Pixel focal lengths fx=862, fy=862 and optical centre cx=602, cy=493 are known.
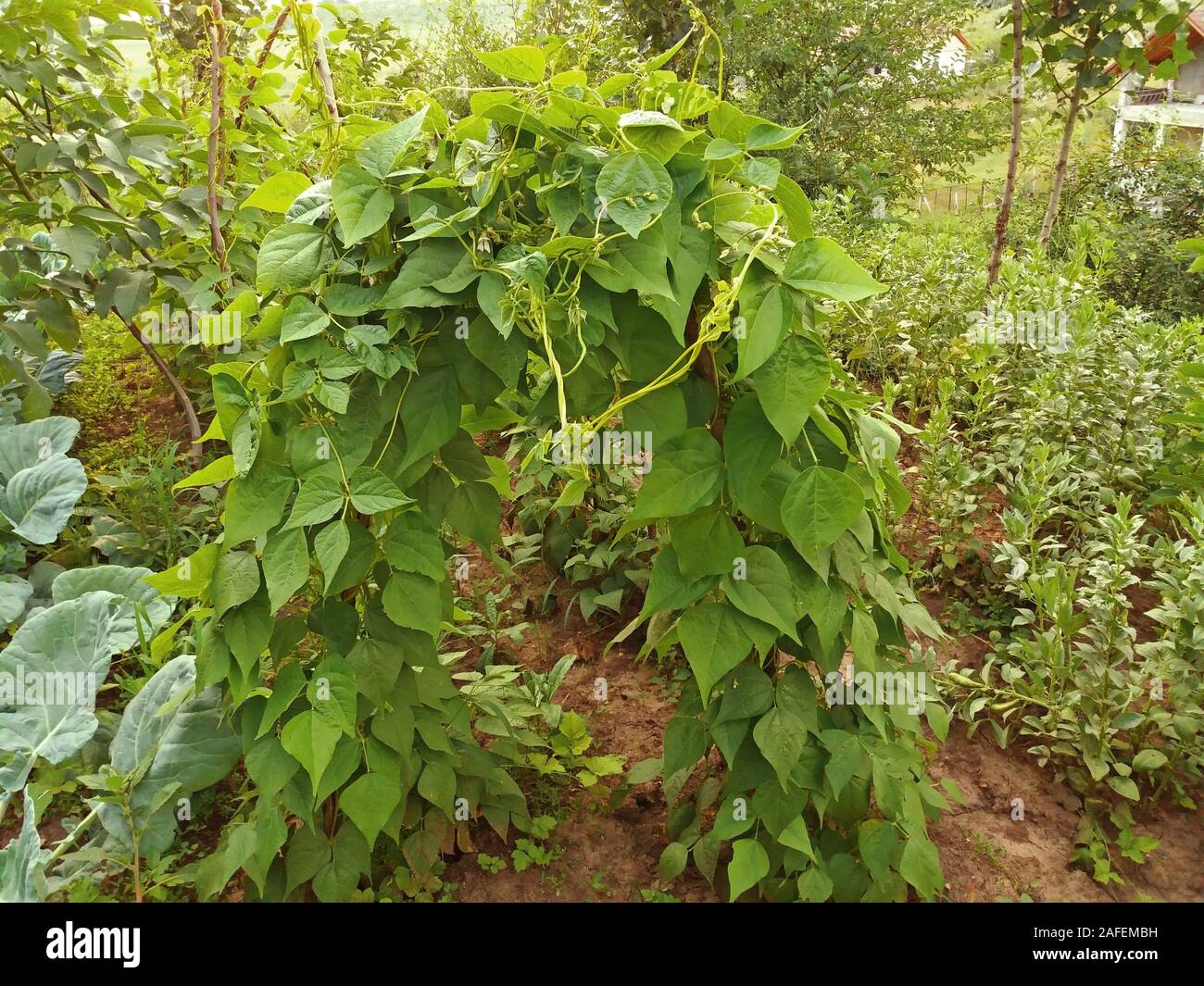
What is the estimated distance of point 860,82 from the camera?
810 cm

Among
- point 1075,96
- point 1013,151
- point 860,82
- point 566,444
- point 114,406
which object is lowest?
point 114,406

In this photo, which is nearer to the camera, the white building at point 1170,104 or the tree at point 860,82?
the white building at point 1170,104

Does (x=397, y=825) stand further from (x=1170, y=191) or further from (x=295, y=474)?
(x=1170, y=191)

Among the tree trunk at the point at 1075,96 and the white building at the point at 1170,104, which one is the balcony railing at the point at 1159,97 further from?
the tree trunk at the point at 1075,96

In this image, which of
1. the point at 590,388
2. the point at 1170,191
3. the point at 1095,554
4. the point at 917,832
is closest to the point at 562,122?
the point at 590,388

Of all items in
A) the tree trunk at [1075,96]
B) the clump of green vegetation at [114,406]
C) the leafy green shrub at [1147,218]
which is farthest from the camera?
the leafy green shrub at [1147,218]

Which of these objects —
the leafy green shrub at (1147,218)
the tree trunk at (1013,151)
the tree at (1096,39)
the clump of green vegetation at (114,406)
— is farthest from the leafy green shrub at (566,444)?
the leafy green shrub at (1147,218)

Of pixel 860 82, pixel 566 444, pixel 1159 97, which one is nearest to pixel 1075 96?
pixel 860 82

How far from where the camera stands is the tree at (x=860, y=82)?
7.46 meters

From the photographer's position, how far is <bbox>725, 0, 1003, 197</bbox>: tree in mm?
7465

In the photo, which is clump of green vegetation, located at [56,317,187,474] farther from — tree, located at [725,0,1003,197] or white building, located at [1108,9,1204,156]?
tree, located at [725,0,1003,197]

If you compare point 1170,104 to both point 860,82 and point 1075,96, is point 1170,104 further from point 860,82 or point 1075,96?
point 1075,96

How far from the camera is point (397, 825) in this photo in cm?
183

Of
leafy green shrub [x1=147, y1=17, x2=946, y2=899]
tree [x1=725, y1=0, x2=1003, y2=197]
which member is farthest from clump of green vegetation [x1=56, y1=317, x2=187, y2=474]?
tree [x1=725, y1=0, x2=1003, y2=197]
